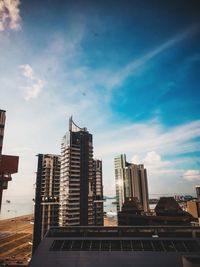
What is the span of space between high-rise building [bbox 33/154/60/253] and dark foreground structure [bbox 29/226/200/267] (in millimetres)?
49425

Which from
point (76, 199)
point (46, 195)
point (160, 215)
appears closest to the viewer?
point (160, 215)

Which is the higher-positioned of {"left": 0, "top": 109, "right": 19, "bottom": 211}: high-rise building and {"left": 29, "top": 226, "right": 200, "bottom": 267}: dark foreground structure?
{"left": 0, "top": 109, "right": 19, "bottom": 211}: high-rise building

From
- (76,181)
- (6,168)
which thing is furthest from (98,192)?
(6,168)

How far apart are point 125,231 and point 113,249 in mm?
6739

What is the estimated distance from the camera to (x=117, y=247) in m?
23.8

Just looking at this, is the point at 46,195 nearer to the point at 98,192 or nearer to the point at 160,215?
the point at 98,192

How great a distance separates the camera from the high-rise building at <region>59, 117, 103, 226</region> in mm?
69812

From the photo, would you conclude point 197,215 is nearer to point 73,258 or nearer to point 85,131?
point 85,131

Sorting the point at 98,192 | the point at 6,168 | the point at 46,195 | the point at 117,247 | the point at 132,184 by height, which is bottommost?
the point at 117,247

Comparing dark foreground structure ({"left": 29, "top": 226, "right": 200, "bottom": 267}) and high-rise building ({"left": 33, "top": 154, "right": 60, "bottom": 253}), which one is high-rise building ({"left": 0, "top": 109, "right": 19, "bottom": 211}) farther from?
high-rise building ({"left": 33, "top": 154, "right": 60, "bottom": 253})

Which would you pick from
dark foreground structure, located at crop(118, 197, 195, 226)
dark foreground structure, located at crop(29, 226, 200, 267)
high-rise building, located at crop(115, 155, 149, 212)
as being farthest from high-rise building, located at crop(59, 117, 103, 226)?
dark foreground structure, located at crop(29, 226, 200, 267)

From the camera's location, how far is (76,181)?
7438cm

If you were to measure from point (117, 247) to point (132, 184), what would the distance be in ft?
285

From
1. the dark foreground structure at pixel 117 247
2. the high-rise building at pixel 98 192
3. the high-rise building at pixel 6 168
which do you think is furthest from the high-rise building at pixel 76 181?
the dark foreground structure at pixel 117 247
